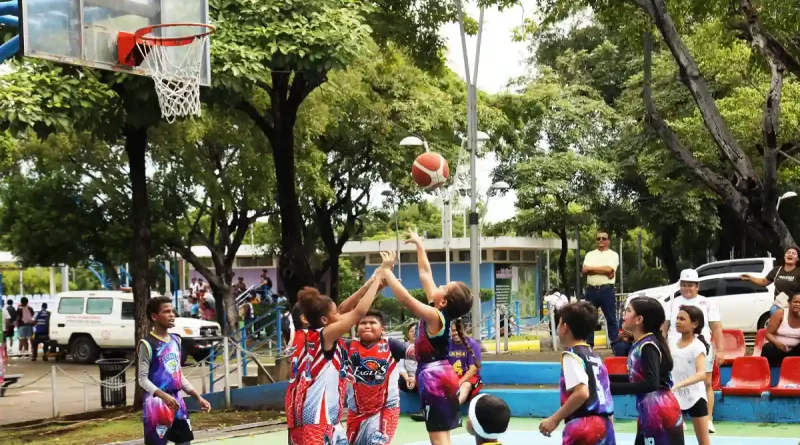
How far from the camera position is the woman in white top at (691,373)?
838 centimetres

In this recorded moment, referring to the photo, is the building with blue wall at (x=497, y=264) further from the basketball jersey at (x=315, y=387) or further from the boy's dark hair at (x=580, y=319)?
the boy's dark hair at (x=580, y=319)

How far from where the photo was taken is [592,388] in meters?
6.27

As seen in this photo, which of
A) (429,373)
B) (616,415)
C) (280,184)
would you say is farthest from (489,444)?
(280,184)

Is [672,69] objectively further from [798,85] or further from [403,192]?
[403,192]

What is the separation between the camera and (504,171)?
129 feet

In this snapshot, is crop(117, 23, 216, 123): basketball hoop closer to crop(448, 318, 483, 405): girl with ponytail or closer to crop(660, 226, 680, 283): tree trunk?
crop(448, 318, 483, 405): girl with ponytail

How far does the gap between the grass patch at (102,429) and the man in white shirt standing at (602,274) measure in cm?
497

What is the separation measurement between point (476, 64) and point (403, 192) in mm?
12037

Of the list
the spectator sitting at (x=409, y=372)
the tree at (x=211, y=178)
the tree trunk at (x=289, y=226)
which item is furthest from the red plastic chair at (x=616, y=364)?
the tree at (x=211, y=178)

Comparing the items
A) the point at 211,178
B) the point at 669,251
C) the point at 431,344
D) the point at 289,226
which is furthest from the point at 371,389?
the point at 669,251

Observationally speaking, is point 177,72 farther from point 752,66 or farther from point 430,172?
point 752,66

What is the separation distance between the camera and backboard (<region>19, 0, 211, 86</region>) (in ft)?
35.2

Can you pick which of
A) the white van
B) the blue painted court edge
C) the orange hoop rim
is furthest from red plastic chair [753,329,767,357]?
the white van

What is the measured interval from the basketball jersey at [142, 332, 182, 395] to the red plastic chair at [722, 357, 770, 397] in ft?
24.2
